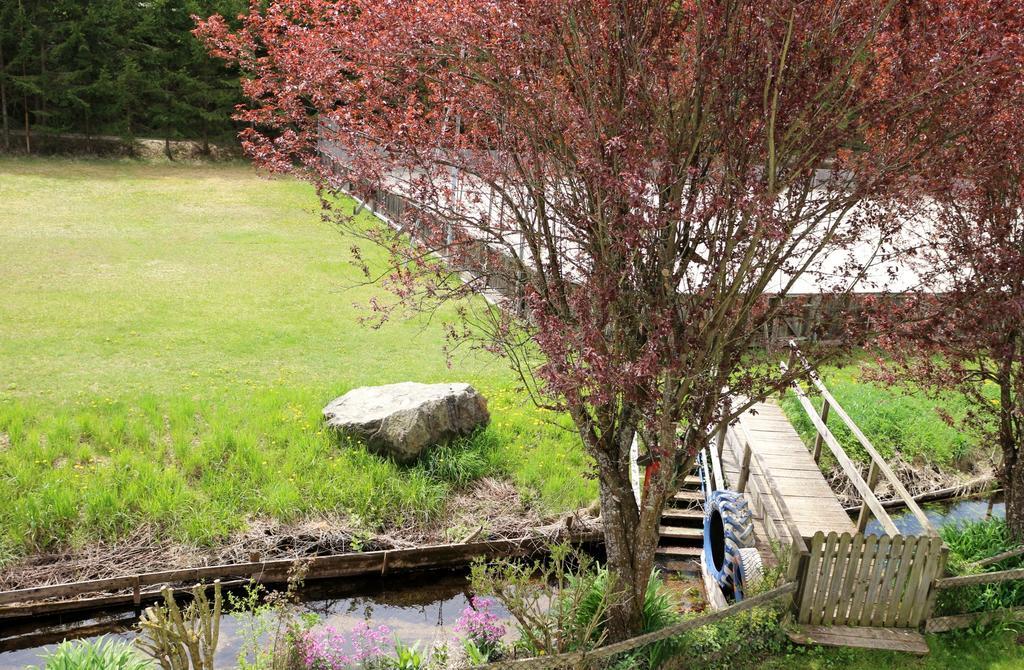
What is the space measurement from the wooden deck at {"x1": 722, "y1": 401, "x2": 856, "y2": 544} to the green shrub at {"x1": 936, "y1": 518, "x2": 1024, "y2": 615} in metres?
1.12

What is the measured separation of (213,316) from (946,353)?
47.4 feet

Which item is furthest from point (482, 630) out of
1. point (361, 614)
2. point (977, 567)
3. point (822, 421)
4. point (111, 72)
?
point (111, 72)

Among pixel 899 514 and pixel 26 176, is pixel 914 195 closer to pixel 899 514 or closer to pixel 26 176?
pixel 899 514

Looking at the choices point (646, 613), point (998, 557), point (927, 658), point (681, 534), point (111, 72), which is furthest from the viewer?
point (111, 72)

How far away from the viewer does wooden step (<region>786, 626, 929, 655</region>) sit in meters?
7.88

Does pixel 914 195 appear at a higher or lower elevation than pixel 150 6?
lower

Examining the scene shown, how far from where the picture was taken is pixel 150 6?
41844 millimetres

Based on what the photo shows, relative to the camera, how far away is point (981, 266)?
27.0 feet

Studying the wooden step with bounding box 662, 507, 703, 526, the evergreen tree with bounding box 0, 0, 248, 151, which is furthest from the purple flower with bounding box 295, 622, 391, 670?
the evergreen tree with bounding box 0, 0, 248, 151

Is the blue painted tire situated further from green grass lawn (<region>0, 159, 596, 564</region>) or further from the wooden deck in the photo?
green grass lawn (<region>0, 159, 596, 564</region>)

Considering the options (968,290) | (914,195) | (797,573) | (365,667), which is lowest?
(365,667)

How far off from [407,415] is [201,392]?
3992 millimetres

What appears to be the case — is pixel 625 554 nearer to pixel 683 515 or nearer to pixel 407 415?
pixel 683 515

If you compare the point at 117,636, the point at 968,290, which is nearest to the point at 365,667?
the point at 117,636
